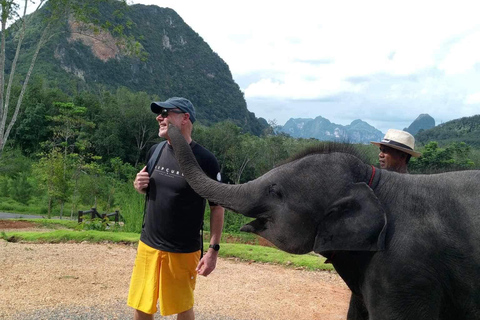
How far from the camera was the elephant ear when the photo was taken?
2.11m

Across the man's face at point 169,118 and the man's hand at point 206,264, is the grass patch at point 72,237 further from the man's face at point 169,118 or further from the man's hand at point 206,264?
the man's face at point 169,118

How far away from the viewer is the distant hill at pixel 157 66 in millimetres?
88188

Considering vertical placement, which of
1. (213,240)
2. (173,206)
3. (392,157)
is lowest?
(213,240)

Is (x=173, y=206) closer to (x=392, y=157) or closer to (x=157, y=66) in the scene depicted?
(x=392, y=157)

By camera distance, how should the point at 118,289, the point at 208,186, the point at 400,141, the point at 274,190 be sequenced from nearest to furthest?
the point at 274,190 → the point at 208,186 → the point at 400,141 → the point at 118,289

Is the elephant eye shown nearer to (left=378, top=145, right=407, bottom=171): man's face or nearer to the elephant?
the elephant

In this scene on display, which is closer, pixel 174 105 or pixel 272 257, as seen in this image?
pixel 174 105

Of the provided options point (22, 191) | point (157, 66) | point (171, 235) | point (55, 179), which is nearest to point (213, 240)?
point (171, 235)

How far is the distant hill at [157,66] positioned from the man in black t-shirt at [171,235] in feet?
220

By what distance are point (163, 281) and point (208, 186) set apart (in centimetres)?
128

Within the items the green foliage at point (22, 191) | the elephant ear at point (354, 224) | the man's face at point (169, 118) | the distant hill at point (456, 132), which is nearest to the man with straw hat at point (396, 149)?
the man's face at point (169, 118)

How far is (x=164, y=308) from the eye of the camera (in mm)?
3420

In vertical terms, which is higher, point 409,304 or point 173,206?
point 173,206

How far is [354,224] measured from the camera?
2.13 meters
